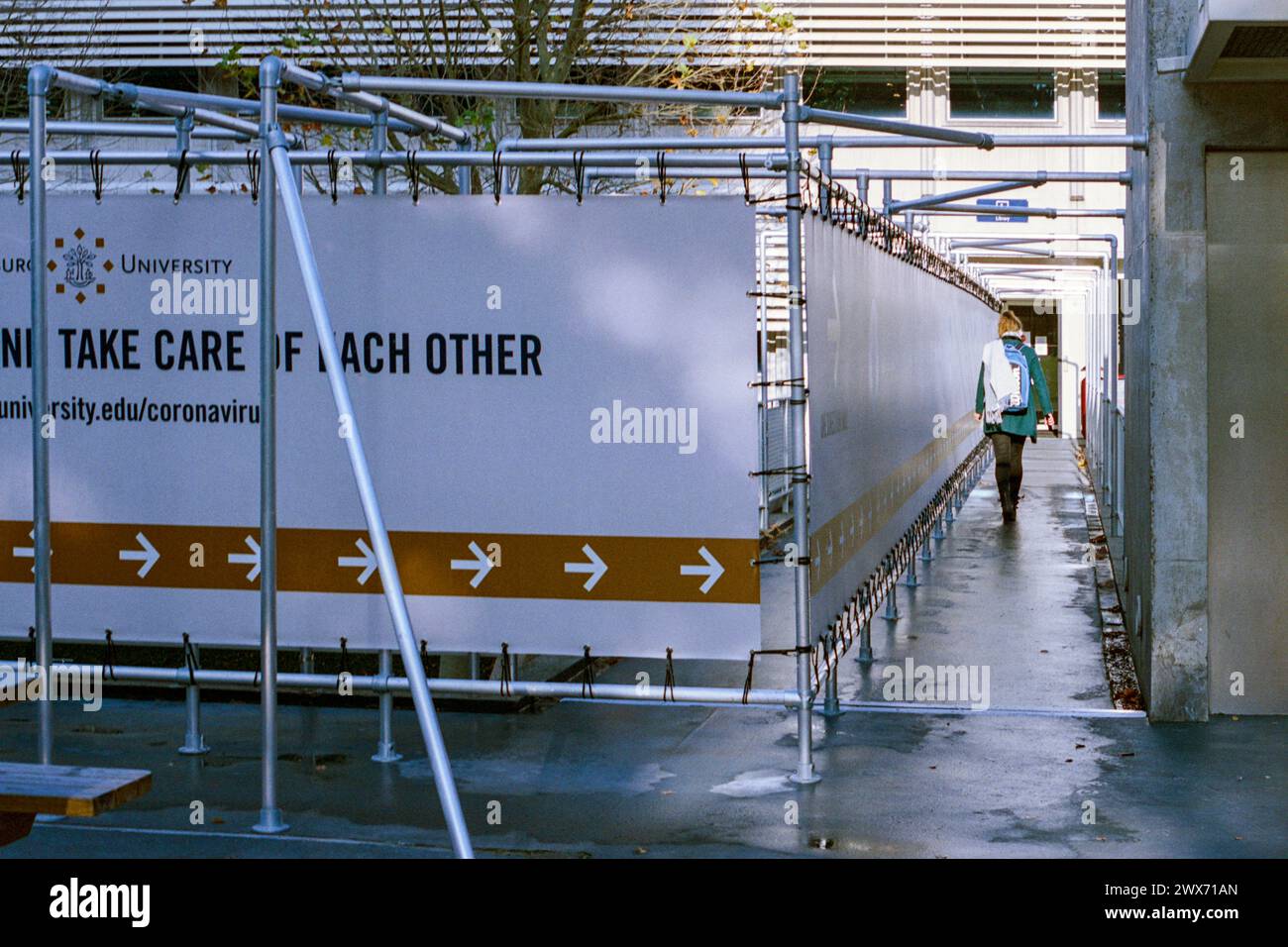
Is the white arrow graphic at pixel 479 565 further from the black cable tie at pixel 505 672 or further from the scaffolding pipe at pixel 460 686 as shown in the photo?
the scaffolding pipe at pixel 460 686

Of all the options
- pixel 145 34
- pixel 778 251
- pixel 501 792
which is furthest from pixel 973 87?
pixel 501 792

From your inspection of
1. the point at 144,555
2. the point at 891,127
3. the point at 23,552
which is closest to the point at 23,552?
the point at 23,552

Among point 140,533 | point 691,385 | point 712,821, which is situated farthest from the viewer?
point 140,533

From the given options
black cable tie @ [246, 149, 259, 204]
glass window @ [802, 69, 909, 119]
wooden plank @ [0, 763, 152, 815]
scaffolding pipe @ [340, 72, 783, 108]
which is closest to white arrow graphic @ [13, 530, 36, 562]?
black cable tie @ [246, 149, 259, 204]

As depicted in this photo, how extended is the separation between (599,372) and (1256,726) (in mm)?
3721

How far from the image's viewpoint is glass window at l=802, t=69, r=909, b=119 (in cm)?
3284

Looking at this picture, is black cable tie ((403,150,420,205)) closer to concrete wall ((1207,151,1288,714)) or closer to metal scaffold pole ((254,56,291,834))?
metal scaffold pole ((254,56,291,834))

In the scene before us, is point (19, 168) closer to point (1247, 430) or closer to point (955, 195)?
point (1247, 430)

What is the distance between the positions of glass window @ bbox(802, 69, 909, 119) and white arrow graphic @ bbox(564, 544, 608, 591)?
85.5ft

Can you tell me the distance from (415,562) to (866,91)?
89.2 feet

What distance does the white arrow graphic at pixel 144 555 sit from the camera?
7.99 m

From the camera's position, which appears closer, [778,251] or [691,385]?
[691,385]
